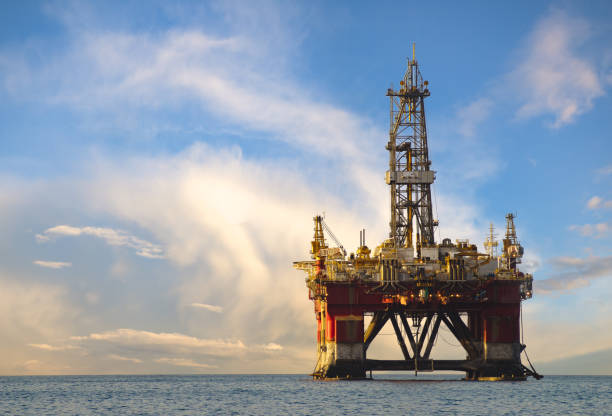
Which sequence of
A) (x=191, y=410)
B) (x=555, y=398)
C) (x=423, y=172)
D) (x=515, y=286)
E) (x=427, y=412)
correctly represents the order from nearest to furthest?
(x=427, y=412) < (x=191, y=410) < (x=555, y=398) < (x=515, y=286) < (x=423, y=172)

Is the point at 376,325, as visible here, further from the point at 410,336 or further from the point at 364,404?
the point at 364,404

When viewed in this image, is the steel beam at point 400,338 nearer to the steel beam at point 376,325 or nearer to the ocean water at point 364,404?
the steel beam at point 376,325

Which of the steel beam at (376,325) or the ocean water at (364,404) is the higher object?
the steel beam at (376,325)

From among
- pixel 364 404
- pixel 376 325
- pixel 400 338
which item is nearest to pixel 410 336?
pixel 400 338

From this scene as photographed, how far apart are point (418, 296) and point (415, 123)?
20.7 meters

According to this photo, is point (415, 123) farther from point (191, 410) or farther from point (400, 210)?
point (191, 410)

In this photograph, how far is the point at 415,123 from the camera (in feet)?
235

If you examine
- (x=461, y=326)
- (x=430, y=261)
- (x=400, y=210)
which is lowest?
(x=461, y=326)

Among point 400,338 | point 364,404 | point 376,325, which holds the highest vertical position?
point 376,325

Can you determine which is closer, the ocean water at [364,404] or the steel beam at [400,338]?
the ocean water at [364,404]

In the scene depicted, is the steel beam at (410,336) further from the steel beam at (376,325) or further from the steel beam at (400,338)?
the steel beam at (376,325)

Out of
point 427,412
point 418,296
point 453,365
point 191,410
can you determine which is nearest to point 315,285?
point 418,296

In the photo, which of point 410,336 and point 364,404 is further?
point 410,336

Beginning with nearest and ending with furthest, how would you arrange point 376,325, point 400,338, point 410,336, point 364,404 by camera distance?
point 364,404, point 376,325, point 410,336, point 400,338
